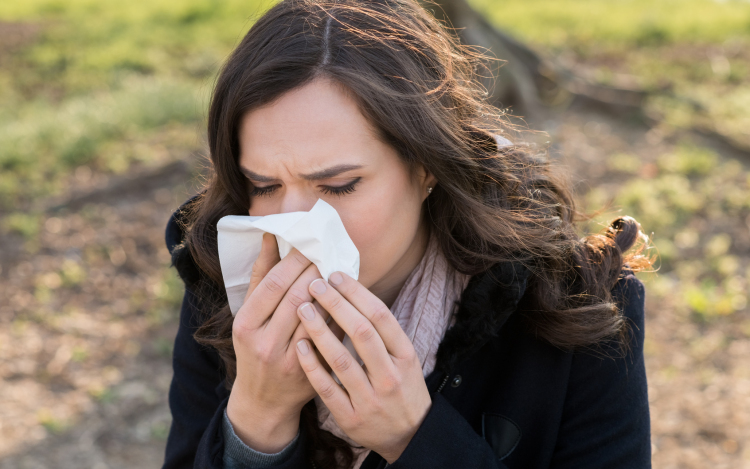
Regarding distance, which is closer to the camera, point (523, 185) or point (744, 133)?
point (523, 185)

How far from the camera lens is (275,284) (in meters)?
1.54

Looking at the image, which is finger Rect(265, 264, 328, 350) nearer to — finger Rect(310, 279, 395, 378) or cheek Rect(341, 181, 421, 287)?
finger Rect(310, 279, 395, 378)

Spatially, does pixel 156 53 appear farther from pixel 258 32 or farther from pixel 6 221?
pixel 258 32

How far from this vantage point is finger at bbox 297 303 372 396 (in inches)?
59.2

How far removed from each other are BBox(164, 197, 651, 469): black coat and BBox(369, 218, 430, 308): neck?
276mm

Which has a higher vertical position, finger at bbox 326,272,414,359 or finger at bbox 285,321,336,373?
finger at bbox 326,272,414,359

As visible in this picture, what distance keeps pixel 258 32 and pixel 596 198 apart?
14.2 ft

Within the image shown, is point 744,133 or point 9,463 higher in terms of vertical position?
point 744,133

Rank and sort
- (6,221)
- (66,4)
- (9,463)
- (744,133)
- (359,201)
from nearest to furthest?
(359,201) < (9,463) < (6,221) < (744,133) < (66,4)

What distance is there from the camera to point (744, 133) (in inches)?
246

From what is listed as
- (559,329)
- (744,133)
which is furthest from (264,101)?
(744,133)

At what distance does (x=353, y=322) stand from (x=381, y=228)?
0.32m

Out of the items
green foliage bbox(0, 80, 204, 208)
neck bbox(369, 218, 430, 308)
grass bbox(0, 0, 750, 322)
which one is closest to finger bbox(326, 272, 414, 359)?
neck bbox(369, 218, 430, 308)

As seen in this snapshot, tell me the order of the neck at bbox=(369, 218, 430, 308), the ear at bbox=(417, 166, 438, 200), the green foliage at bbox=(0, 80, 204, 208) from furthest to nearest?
1. the green foliage at bbox=(0, 80, 204, 208)
2. the neck at bbox=(369, 218, 430, 308)
3. the ear at bbox=(417, 166, 438, 200)
